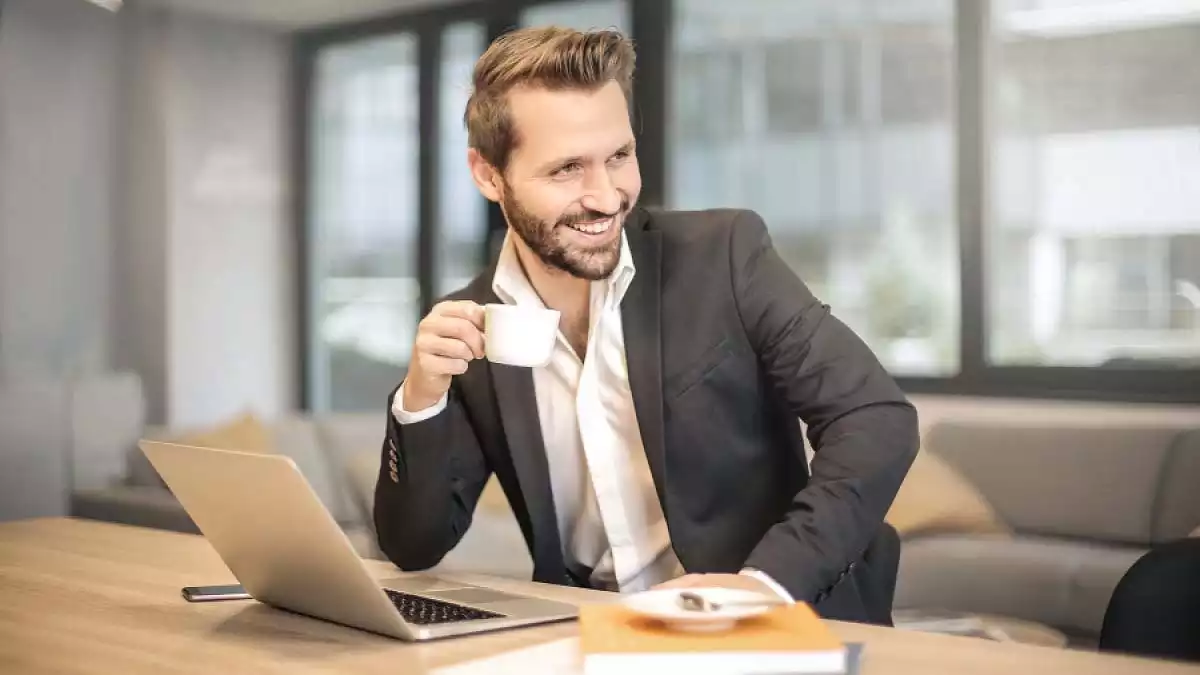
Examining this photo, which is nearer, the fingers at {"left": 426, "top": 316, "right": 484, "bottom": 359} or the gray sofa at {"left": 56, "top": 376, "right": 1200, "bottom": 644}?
the fingers at {"left": 426, "top": 316, "right": 484, "bottom": 359}

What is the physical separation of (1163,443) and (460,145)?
264 cm

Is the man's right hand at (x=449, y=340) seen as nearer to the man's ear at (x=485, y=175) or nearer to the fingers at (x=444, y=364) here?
the fingers at (x=444, y=364)

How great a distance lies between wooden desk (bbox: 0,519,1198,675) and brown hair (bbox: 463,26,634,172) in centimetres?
63

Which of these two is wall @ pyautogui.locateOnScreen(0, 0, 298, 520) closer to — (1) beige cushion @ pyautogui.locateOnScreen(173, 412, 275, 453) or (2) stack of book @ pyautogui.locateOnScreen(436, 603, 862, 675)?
(1) beige cushion @ pyautogui.locateOnScreen(173, 412, 275, 453)

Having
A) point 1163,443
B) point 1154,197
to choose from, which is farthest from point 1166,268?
point 1163,443

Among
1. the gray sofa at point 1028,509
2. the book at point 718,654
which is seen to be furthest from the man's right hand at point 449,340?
the gray sofa at point 1028,509

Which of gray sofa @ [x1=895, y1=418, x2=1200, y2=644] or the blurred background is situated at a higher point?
the blurred background

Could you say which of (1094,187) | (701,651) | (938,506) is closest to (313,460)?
(938,506)

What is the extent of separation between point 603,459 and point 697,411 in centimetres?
15

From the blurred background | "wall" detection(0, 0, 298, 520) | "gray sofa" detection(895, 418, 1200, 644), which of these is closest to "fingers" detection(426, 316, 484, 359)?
"gray sofa" detection(895, 418, 1200, 644)

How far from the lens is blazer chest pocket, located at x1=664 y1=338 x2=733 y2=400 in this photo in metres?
1.63

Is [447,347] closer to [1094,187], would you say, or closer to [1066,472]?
[1066,472]

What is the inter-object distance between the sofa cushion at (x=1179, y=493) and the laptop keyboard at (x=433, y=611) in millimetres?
2242

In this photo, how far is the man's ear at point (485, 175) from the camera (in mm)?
1881
